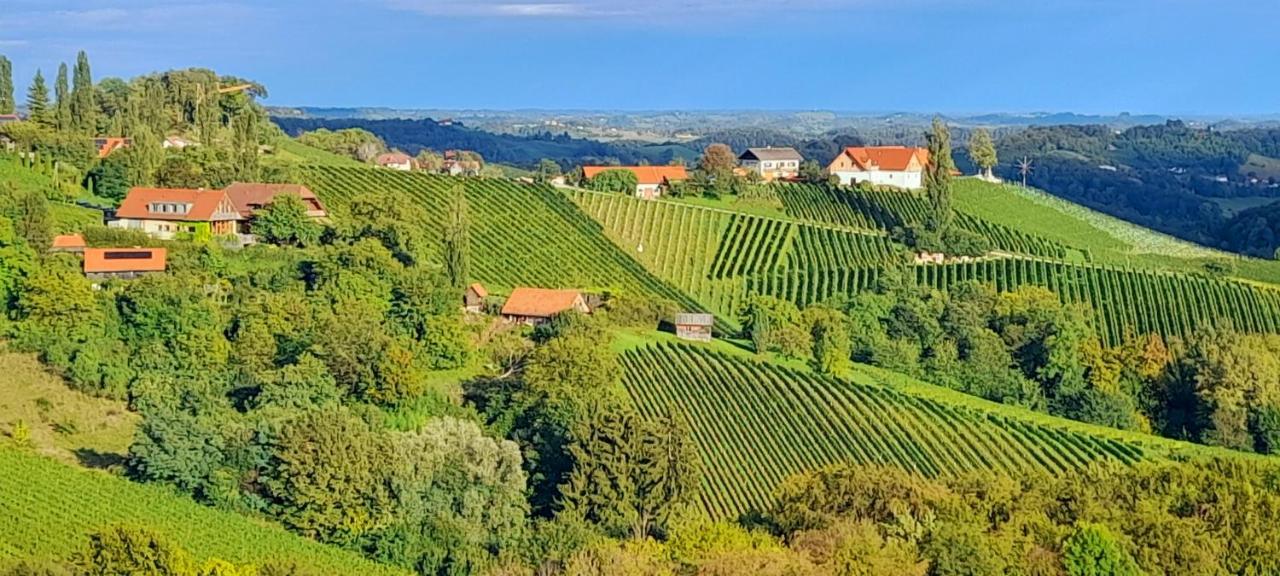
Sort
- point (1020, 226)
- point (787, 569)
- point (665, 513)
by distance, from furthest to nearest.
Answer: point (1020, 226)
point (665, 513)
point (787, 569)

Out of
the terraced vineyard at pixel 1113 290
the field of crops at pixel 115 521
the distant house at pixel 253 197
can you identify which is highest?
the distant house at pixel 253 197

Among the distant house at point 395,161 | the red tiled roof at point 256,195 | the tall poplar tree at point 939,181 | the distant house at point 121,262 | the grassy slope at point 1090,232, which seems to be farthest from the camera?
the distant house at point 395,161

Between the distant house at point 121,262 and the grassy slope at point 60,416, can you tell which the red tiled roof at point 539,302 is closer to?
the distant house at point 121,262

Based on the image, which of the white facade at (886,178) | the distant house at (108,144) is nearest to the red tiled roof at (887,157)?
the white facade at (886,178)

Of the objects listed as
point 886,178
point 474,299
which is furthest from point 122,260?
point 886,178

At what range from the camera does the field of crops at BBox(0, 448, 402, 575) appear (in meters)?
32.7

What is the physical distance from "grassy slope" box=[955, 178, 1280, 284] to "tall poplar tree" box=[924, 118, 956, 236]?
887 cm

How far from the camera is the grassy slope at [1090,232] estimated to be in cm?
7075

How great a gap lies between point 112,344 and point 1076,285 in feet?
118

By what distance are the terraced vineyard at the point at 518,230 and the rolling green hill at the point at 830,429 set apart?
10.0 metres

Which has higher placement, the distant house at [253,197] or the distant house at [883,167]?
the distant house at [883,167]

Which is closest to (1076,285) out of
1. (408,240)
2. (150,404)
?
(408,240)

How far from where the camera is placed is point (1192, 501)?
34.1 m

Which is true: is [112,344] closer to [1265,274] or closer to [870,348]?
[870,348]
